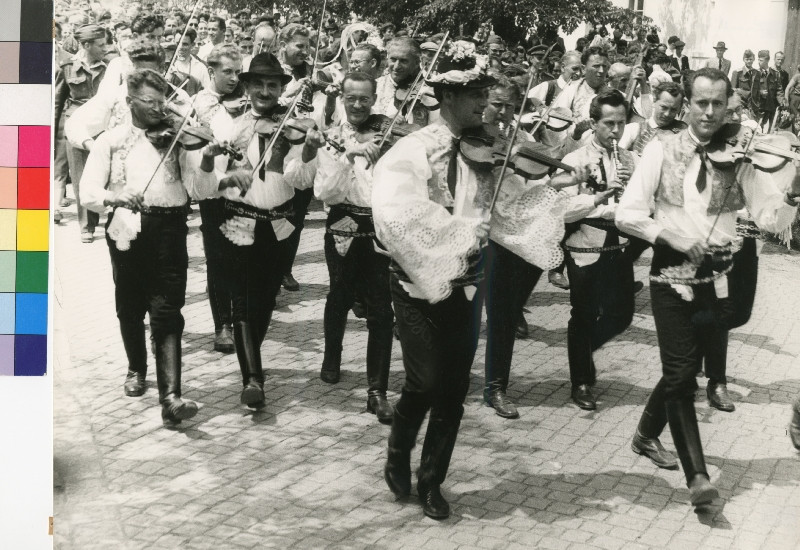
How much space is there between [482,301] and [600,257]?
0.96m

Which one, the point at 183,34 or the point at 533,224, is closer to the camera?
the point at 533,224

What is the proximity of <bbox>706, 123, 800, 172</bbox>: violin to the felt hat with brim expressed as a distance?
2006 mm

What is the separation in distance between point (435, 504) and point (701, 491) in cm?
110

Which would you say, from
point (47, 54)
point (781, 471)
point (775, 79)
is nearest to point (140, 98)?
point (47, 54)

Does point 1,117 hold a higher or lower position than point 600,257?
higher

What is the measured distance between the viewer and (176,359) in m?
5.42

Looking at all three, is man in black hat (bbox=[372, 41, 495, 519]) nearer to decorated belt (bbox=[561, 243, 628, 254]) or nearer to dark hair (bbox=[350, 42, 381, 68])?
decorated belt (bbox=[561, 243, 628, 254])

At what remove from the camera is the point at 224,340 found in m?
5.74

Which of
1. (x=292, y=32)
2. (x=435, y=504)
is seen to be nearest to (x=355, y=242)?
(x=292, y=32)

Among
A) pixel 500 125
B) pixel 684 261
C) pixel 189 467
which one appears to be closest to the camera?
pixel 684 261

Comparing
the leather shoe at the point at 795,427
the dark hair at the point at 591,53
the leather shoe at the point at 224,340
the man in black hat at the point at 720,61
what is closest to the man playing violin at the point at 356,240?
the leather shoe at the point at 224,340

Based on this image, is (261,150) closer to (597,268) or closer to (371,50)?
(371,50)

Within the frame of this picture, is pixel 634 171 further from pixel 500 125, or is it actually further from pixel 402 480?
pixel 402 480

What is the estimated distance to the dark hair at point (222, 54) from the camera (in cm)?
551
